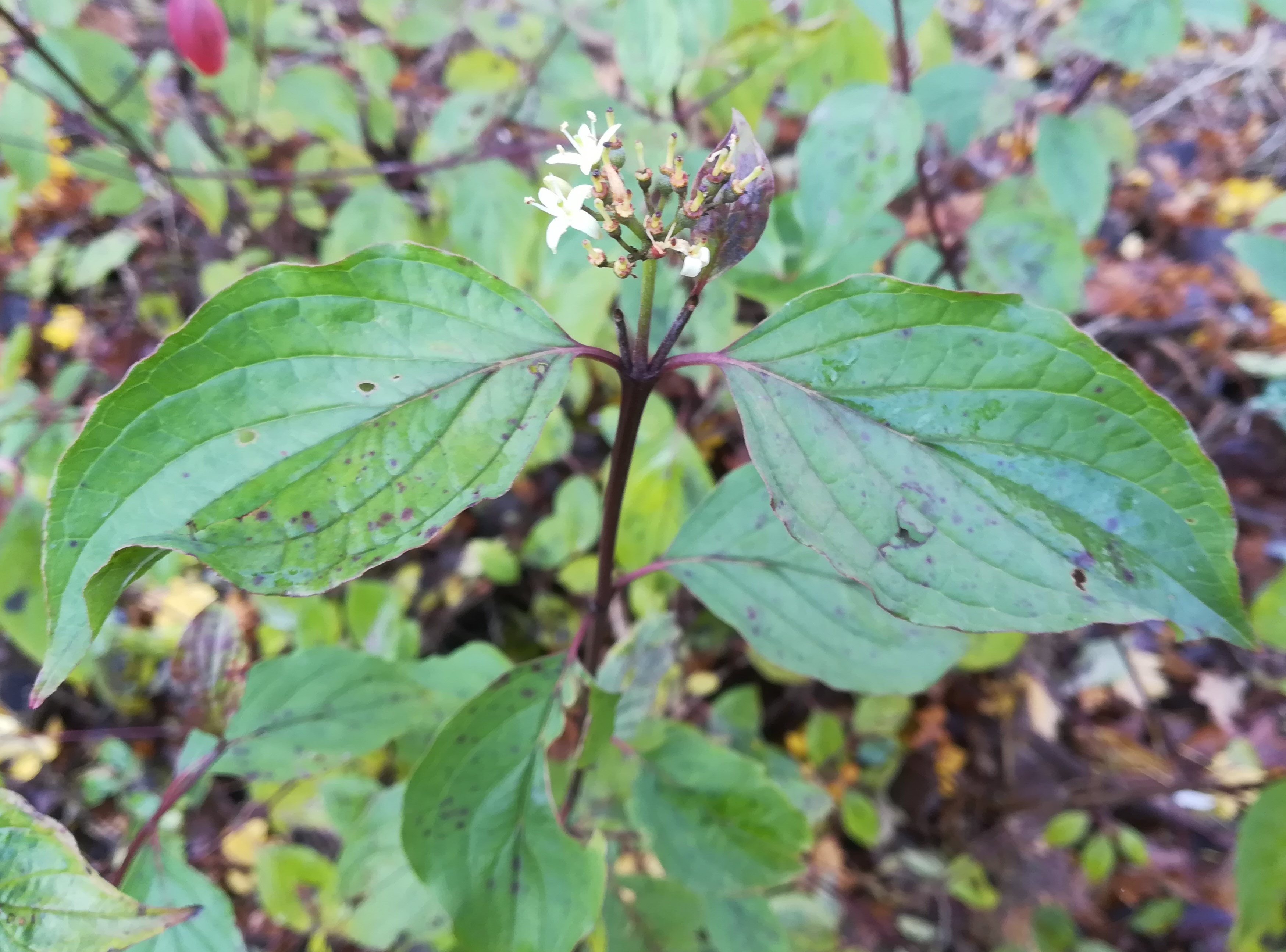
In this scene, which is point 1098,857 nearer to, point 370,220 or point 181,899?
point 181,899

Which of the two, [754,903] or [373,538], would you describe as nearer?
[373,538]

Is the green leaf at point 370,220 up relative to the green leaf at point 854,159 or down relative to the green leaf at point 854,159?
up

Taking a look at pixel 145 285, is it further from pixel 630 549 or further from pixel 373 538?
pixel 373 538

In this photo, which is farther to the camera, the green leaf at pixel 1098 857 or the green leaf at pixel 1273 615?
the green leaf at pixel 1098 857

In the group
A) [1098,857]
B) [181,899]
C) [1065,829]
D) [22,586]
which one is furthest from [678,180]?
[1098,857]

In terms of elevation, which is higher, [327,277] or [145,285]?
[145,285]

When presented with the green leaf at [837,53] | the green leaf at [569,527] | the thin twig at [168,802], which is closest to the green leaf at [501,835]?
the thin twig at [168,802]

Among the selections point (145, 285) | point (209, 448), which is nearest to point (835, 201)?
point (209, 448)

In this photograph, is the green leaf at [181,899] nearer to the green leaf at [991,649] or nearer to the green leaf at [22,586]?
the green leaf at [22,586]
